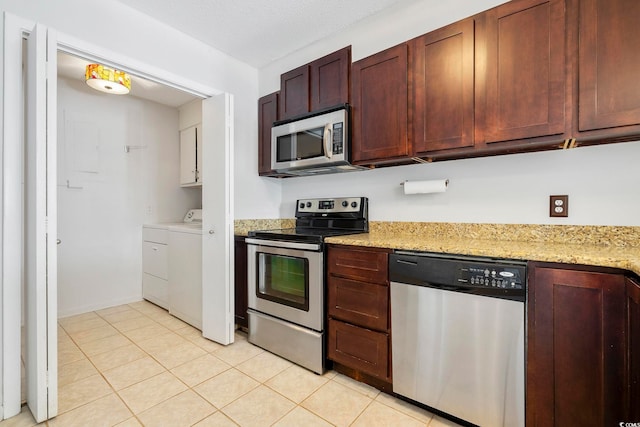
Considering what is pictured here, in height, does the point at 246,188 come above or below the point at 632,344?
above

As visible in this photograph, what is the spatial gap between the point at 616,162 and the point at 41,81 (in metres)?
2.99

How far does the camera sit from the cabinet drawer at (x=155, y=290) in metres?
3.17

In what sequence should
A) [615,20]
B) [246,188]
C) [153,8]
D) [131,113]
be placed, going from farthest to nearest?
1. [131,113]
2. [246,188]
3. [153,8]
4. [615,20]

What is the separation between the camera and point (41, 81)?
1.50m

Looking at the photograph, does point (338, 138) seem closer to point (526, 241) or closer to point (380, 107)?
point (380, 107)

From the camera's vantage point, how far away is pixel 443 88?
5.73 ft

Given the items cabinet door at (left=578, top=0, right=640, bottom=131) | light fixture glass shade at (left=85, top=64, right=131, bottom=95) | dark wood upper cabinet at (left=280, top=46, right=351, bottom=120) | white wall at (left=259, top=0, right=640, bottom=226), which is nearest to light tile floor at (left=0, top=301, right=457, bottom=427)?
white wall at (left=259, top=0, right=640, bottom=226)

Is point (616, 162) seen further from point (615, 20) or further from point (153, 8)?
point (153, 8)

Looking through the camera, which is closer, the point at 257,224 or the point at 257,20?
the point at 257,20

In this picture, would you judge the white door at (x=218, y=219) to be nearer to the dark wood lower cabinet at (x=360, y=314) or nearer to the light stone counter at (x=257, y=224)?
the light stone counter at (x=257, y=224)

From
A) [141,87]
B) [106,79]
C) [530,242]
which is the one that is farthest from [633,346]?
[141,87]

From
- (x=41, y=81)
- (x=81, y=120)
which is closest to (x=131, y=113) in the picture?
(x=81, y=120)

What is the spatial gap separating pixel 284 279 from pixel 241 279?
21.5 inches

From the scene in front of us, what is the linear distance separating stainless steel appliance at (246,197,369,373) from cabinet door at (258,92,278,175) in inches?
26.5
